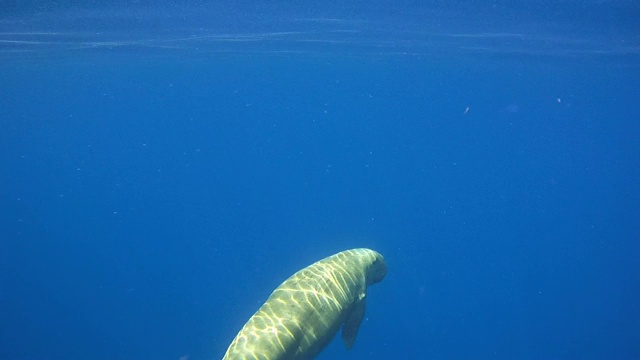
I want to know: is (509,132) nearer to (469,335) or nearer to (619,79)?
(619,79)

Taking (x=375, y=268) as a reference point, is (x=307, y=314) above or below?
above

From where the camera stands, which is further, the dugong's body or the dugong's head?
the dugong's head

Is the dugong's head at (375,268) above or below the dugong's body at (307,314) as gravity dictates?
below

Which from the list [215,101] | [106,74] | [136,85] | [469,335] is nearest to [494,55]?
[469,335]

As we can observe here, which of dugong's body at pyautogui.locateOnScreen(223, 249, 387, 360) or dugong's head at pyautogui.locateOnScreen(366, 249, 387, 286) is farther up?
dugong's body at pyautogui.locateOnScreen(223, 249, 387, 360)

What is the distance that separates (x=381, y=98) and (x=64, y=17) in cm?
4457

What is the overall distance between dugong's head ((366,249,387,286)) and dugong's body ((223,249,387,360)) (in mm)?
592

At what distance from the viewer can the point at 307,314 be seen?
821 centimetres

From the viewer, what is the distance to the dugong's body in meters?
7.68

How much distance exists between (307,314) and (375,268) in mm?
3624

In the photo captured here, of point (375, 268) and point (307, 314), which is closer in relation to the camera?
point (307, 314)

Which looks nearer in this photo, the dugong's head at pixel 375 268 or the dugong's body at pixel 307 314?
the dugong's body at pixel 307 314

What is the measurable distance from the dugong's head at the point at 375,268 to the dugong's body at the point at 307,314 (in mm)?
592

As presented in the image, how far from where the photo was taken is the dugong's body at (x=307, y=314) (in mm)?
7680
